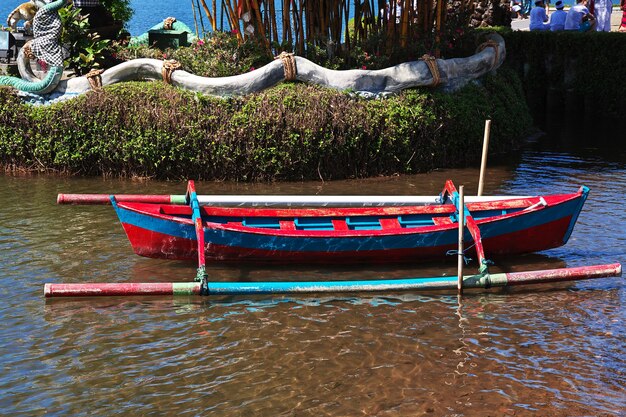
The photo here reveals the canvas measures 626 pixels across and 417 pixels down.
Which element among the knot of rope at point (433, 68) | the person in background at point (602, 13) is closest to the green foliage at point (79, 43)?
the knot of rope at point (433, 68)

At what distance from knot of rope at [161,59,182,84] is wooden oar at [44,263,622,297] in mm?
6210

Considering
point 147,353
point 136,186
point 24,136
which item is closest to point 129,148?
point 136,186

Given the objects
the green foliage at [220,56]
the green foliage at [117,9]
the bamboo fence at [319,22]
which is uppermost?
the green foliage at [117,9]

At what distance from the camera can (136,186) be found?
1325 cm

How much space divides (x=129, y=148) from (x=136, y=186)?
63cm

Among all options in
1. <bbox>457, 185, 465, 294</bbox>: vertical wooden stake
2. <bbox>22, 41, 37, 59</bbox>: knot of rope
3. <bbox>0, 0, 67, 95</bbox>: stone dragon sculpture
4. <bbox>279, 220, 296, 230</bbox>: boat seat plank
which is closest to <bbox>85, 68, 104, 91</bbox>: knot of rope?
<bbox>0, 0, 67, 95</bbox>: stone dragon sculpture

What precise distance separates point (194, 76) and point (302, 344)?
6.93m

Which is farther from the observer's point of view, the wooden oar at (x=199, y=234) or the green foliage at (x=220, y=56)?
the green foliage at (x=220, y=56)

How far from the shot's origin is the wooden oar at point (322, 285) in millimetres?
8133

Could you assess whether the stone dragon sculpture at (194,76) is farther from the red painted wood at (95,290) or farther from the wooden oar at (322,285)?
the red painted wood at (95,290)

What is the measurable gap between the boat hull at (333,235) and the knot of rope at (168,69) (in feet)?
14.7

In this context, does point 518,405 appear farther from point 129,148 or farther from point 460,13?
point 460,13

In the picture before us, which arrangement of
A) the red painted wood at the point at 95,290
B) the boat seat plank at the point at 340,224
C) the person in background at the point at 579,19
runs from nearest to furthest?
Result: the red painted wood at the point at 95,290, the boat seat plank at the point at 340,224, the person in background at the point at 579,19

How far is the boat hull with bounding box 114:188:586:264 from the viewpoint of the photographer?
9.38m
